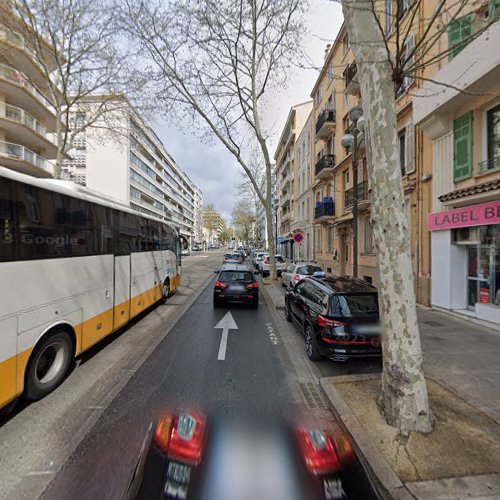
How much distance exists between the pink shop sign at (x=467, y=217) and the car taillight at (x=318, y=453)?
25.8ft

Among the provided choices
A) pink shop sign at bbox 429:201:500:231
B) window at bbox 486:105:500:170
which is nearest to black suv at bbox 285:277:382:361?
pink shop sign at bbox 429:201:500:231

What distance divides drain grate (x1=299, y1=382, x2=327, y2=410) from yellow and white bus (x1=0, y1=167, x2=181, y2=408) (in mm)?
3635

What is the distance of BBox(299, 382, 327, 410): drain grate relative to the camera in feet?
12.1

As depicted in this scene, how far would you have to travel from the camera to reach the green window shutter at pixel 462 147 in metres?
7.80

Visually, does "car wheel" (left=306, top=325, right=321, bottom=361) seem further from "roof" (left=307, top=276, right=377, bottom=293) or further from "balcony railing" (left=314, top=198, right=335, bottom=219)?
"balcony railing" (left=314, top=198, right=335, bottom=219)

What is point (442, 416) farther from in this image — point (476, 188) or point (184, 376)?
point (476, 188)

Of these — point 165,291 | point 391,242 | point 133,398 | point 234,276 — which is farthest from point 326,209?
point 133,398

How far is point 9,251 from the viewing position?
126 inches

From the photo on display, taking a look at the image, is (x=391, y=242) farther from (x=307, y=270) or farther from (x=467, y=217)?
(x=307, y=270)

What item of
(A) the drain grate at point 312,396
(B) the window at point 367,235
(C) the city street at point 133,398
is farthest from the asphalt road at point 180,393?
(B) the window at point 367,235

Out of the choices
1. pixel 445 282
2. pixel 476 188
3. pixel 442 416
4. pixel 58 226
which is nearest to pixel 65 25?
pixel 58 226

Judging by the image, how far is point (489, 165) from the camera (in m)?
7.38

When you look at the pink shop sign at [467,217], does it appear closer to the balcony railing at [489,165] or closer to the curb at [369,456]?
the balcony railing at [489,165]

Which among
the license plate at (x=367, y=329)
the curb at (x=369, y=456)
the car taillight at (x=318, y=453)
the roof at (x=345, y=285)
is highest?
the roof at (x=345, y=285)
